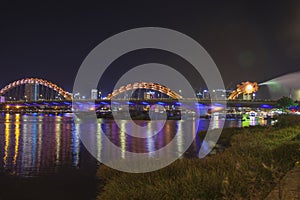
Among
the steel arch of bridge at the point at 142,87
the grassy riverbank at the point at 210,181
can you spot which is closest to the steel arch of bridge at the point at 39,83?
the steel arch of bridge at the point at 142,87

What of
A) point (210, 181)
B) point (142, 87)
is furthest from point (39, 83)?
point (210, 181)

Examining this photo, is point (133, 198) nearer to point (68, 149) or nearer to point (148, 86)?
point (68, 149)

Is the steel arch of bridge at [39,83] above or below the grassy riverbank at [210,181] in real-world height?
above

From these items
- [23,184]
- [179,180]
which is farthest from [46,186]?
[179,180]

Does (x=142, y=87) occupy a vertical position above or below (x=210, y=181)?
above

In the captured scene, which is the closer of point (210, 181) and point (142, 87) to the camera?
point (210, 181)

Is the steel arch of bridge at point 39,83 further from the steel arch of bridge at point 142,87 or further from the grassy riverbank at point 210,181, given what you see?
the grassy riverbank at point 210,181

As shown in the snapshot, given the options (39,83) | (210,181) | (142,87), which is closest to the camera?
(210,181)

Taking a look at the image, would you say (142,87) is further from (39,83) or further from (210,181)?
(210,181)

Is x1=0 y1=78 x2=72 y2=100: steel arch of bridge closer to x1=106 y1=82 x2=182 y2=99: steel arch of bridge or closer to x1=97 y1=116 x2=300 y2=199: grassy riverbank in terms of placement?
x1=106 y1=82 x2=182 y2=99: steel arch of bridge

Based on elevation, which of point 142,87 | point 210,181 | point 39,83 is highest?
point 39,83

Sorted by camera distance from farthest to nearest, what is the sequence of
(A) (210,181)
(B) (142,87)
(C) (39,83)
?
(C) (39,83) → (B) (142,87) → (A) (210,181)

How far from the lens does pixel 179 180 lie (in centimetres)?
1016

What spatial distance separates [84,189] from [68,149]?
12.7 meters
